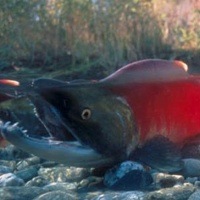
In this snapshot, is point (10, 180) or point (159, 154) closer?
point (159, 154)

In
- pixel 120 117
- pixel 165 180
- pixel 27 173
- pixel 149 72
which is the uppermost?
pixel 149 72

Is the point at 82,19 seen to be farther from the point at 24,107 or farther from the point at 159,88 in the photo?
the point at 159,88

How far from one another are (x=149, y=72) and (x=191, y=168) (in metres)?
1.11

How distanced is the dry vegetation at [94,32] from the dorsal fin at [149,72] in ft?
16.1

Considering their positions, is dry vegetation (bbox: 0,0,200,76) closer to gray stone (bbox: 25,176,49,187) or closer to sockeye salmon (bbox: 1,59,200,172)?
gray stone (bbox: 25,176,49,187)

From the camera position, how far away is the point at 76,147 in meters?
3.05

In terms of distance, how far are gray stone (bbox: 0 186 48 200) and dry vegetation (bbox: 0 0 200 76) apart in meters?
4.73

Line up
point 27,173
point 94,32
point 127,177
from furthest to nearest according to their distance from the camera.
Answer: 1. point 94,32
2. point 27,173
3. point 127,177

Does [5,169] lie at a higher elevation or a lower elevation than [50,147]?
lower

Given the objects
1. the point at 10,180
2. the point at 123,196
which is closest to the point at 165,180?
the point at 123,196

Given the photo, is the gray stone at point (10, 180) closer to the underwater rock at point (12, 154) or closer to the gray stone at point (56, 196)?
the gray stone at point (56, 196)

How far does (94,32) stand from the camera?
880 centimetres

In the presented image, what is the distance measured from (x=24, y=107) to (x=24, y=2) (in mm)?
4150

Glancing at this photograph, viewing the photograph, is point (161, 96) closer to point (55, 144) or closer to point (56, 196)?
point (55, 144)
